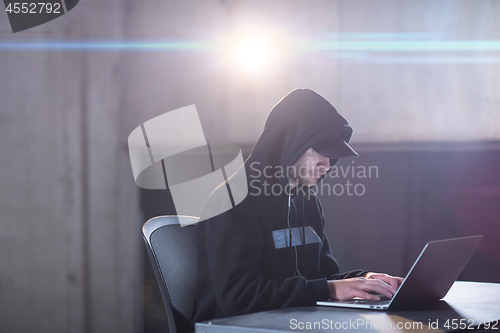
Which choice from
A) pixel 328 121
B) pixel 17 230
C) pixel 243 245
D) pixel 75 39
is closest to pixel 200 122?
pixel 75 39

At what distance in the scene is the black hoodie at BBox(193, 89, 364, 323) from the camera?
111 centimetres

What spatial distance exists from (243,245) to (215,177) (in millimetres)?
1578

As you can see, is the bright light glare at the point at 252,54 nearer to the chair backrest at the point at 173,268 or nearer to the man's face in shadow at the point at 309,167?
the man's face in shadow at the point at 309,167

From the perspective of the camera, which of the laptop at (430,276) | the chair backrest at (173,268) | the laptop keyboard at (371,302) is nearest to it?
the laptop at (430,276)

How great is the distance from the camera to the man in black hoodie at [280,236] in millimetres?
1118

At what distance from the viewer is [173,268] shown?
134 cm

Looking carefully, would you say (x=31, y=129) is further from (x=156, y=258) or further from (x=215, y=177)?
(x=156, y=258)

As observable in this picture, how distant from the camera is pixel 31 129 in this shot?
285 cm

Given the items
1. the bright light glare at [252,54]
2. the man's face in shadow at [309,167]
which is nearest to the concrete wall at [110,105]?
the bright light glare at [252,54]

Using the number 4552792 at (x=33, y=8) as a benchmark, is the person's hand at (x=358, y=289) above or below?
below

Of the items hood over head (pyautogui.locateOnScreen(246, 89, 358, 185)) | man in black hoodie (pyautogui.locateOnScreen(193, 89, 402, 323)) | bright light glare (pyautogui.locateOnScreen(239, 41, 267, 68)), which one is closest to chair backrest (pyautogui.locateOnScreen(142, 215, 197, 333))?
man in black hoodie (pyautogui.locateOnScreen(193, 89, 402, 323))

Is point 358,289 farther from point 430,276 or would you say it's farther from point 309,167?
point 309,167

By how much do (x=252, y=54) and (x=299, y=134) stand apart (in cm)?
163

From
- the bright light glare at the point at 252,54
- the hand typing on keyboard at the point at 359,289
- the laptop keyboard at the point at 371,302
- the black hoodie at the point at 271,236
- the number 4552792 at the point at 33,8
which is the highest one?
the number 4552792 at the point at 33,8
